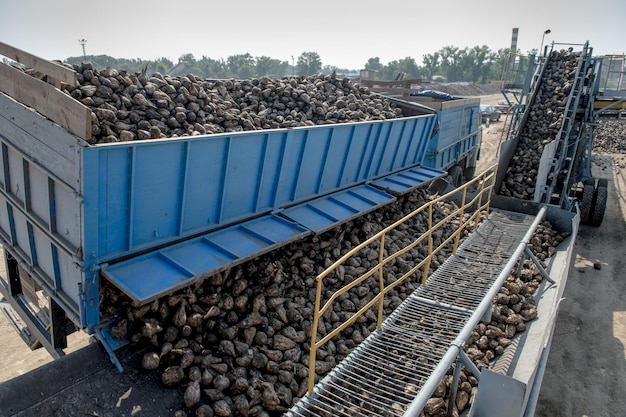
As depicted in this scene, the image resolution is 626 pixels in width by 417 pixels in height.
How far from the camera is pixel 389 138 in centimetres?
718

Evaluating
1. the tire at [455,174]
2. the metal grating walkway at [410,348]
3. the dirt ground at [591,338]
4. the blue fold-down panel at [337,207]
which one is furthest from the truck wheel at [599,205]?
the blue fold-down panel at [337,207]

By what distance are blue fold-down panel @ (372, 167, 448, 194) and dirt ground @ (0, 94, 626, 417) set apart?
9.89ft

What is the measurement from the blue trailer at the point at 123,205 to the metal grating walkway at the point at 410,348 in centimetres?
141

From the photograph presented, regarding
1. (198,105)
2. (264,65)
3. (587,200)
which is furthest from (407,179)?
(264,65)

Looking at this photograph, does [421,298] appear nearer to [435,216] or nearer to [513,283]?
[513,283]

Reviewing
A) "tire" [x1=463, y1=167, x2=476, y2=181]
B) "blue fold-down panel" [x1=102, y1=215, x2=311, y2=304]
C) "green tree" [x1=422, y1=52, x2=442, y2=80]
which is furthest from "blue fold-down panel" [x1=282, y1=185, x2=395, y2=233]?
"green tree" [x1=422, y1=52, x2=442, y2=80]

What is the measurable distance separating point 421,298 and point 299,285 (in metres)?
1.42

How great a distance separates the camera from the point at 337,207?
5848 millimetres

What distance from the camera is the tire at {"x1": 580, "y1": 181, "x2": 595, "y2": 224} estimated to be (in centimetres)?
962

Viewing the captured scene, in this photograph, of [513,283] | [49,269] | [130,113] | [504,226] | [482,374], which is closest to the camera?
[482,374]

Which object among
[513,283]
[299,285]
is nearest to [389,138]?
[513,283]

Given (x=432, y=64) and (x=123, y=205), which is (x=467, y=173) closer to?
(x=123, y=205)

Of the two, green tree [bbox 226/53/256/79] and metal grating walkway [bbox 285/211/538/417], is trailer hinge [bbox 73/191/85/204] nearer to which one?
metal grating walkway [bbox 285/211/538/417]

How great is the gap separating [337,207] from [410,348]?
7.75 ft
